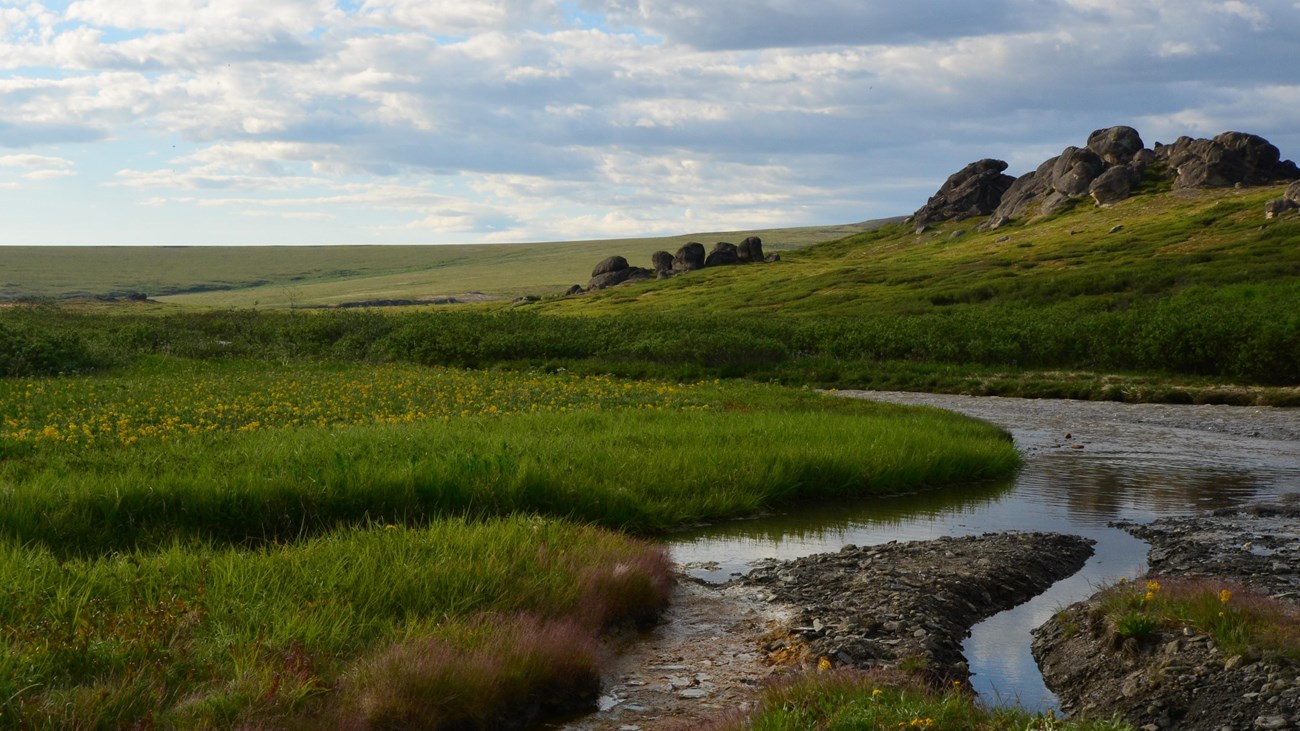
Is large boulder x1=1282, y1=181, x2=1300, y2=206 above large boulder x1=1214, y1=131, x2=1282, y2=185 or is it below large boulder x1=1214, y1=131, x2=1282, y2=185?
below

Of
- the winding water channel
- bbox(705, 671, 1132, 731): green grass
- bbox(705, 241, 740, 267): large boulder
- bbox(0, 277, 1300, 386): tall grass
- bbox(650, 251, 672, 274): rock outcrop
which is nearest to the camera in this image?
bbox(705, 671, 1132, 731): green grass

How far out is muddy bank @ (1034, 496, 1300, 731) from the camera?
755 centimetres

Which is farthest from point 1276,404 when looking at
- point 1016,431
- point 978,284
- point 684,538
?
point 978,284

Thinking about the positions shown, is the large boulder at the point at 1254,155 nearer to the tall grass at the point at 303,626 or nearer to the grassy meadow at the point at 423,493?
the grassy meadow at the point at 423,493

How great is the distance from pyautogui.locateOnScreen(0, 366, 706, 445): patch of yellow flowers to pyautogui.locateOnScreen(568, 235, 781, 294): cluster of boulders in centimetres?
12103

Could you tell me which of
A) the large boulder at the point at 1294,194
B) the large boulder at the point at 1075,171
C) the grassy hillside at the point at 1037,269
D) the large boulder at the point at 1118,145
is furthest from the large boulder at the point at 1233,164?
the large boulder at the point at 1294,194

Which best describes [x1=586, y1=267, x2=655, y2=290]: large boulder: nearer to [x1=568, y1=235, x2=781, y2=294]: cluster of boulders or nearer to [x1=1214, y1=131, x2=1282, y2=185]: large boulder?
[x1=568, y1=235, x2=781, y2=294]: cluster of boulders

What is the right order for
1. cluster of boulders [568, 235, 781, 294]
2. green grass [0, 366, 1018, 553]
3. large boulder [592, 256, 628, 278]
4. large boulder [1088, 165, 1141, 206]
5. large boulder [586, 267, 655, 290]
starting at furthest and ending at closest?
1. large boulder [592, 256, 628, 278]
2. cluster of boulders [568, 235, 781, 294]
3. large boulder [586, 267, 655, 290]
4. large boulder [1088, 165, 1141, 206]
5. green grass [0, 366, 1018, 553]

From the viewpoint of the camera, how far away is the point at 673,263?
536ft

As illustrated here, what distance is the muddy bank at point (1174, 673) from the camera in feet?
24.8

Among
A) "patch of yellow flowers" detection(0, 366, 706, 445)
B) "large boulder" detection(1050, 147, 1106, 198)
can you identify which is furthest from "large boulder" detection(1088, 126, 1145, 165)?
"patch of yellow flowers" detection(0, 366, 706, 445)

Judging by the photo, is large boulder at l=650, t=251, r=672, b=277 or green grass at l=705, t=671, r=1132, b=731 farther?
large boulder at l=650, t=251, r=672, b=277

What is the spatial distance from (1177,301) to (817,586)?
59863mm

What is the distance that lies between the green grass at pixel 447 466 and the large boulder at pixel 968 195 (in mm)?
162494
